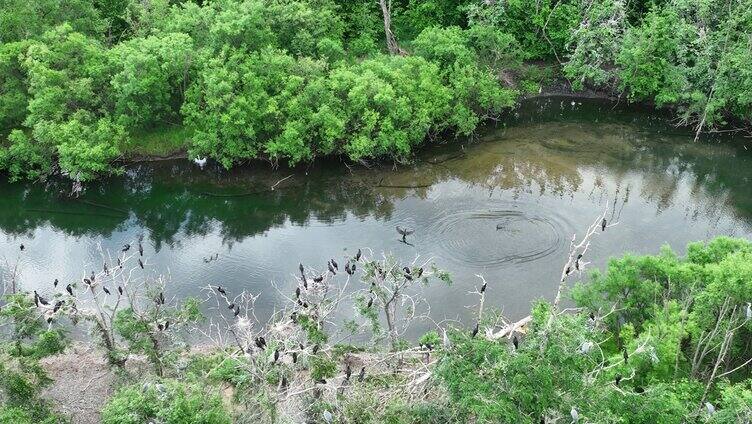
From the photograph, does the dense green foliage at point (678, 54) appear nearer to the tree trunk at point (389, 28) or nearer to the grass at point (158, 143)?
the tree trunk at point (389, 28)

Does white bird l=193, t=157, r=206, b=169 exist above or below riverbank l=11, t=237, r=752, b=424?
above

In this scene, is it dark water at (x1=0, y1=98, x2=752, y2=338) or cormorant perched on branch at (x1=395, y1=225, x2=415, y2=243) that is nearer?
dark water at (x1=0, y1=98, x2=752, y2=338)

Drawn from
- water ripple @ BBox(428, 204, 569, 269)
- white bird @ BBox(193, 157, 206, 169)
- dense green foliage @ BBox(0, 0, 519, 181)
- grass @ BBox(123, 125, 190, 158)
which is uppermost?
Result: dense green foliage @ BBox(0, 0, 519, 181)

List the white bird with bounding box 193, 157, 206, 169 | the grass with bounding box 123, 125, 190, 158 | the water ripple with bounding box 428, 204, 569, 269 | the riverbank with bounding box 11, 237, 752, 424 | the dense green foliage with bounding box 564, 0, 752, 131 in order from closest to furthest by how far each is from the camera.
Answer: the riverbank with bounding box 11, 237, 752, 424 < the water ripple with bounding box 428, 204, 569, 269 < the dense green foliage with bounding box 564, 0, 752, 131 < the white bird with bounding box 193, 157, 206, 169 < the grass with bounding box 123, 125, 190, 158

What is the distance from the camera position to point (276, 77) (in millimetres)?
30203

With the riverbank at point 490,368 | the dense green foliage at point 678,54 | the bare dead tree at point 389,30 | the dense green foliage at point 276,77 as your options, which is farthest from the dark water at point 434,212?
the bare dead tree at point 389,30

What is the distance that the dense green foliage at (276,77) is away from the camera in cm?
2956

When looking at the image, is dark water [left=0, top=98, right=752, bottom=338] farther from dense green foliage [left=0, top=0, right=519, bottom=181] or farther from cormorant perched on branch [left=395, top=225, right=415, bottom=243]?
dense green foliage [left=0, top=0, right=519, bottom=181]

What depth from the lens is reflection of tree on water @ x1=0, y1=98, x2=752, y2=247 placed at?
29.3 metres

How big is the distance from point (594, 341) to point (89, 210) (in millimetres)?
23276

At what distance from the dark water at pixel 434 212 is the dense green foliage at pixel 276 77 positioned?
1402mm

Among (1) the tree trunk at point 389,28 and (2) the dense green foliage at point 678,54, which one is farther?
(1) the tree trunk at point 389,28

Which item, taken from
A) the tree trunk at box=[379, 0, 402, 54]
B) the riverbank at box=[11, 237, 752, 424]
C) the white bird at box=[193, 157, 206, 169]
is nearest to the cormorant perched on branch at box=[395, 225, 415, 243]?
the riverbank at box=[11, 237, 752, 424]

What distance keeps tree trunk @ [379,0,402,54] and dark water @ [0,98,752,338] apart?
22.9ft
